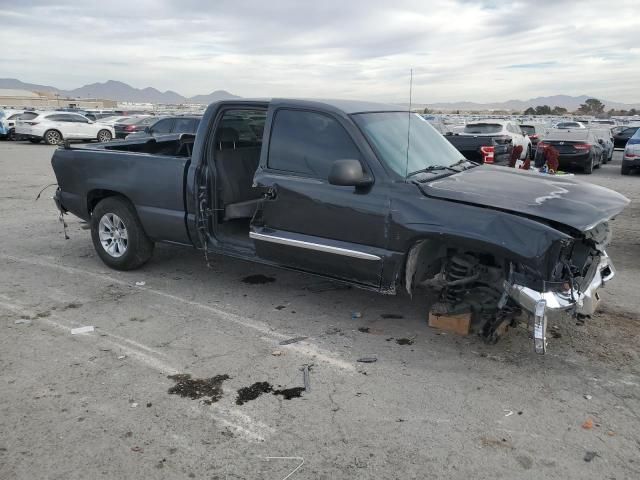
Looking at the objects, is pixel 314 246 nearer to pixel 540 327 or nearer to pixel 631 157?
pixel 540 327

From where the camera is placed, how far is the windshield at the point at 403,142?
4.51 m

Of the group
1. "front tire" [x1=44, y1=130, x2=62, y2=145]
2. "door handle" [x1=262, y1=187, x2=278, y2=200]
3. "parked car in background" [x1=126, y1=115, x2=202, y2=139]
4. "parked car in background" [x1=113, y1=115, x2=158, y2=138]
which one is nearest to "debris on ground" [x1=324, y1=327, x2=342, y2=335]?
"door handle" [x1=262, y1=187, x2=278, y2=200]

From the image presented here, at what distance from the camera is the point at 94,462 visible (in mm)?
2922

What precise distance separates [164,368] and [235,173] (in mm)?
2385

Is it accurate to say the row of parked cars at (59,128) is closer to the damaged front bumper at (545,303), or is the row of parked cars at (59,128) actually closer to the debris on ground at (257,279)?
the debris on ground at (257,279)

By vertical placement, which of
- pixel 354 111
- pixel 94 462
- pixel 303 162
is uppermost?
pixel 354 111

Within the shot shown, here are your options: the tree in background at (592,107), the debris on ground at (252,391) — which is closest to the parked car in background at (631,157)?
the debris on ground at (252,391)

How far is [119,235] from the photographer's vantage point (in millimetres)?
6180

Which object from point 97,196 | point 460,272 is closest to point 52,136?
point 97,196

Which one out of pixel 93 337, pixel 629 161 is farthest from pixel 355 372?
pixel 629 161

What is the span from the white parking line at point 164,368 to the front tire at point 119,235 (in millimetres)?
1205

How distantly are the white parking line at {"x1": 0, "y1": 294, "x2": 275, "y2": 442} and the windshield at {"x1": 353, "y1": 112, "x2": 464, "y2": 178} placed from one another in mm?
2227

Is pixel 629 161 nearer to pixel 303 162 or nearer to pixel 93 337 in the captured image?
pixel 303 162

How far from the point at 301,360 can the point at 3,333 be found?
2.55 meters
